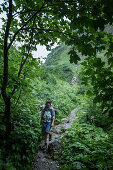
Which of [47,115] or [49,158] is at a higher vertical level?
[47,115]

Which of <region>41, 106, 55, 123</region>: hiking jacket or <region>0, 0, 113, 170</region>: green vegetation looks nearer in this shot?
<region>0, 0, 113, 170</region>: green vegetation

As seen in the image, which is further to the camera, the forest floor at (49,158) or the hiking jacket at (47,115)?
the hiking jacket at (47,115)

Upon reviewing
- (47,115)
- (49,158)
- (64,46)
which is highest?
(64,46)

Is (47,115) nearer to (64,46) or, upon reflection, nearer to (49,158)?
(49,158)

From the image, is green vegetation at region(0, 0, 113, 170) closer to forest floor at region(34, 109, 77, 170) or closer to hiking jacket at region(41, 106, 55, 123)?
forest floor at region(34, 109, 77, 170)

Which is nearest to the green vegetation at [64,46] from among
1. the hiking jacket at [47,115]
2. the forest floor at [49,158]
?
the forest floor at [49,158]

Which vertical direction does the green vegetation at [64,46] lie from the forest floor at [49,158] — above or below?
above

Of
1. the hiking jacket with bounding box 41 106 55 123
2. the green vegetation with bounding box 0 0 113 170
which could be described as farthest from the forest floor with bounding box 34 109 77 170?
the hiking jacket with bounding box 41 106 55 123

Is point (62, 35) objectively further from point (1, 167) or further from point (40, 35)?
point (1, 167)

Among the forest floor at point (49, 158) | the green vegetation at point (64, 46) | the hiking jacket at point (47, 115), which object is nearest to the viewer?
the green vegetation at point (64, 46)

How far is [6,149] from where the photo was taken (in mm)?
2438

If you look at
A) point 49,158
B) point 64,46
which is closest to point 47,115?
point 49,158

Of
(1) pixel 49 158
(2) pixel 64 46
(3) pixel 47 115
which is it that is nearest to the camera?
(2) pixel 64 46

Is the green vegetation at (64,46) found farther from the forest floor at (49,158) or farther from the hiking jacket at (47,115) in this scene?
the hiking jacket at (47,115)
